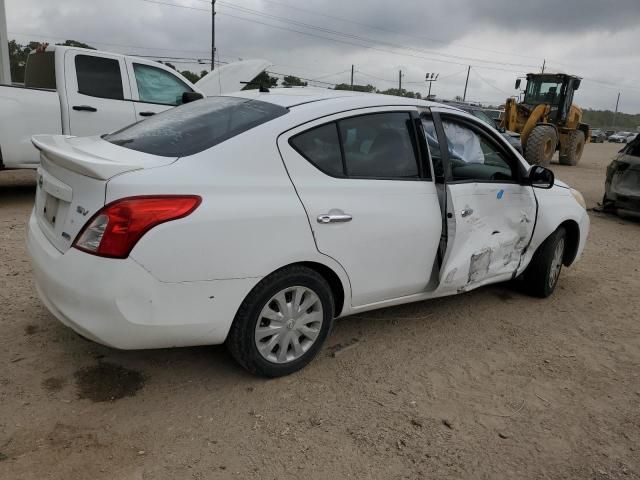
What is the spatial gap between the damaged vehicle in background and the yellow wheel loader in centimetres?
652

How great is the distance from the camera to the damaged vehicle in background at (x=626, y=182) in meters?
8.64

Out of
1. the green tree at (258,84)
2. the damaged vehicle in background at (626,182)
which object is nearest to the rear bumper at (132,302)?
the green tree at (258,84)

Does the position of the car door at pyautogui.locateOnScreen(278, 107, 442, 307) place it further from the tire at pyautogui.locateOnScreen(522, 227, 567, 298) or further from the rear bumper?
the tire at pyautogui.locateOnScreen(522, 227, 567, 298)

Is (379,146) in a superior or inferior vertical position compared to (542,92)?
inferior

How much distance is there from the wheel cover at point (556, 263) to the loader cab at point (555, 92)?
1460 cm

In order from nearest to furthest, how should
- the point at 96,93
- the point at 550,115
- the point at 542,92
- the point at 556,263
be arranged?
the point at 556,263 < the point at 96,93 < the point at 550,115 < the point at 542,92

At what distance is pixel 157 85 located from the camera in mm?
7641

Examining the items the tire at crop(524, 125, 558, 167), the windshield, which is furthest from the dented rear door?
the windshield

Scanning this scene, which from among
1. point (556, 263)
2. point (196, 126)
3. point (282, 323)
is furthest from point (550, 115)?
point (282, 323)

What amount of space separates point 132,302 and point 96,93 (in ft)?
18.3

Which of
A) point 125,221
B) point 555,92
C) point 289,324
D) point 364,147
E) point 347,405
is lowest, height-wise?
point 347,405

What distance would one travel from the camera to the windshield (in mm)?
17625

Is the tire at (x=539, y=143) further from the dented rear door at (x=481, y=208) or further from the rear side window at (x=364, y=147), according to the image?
the rear side window at (x=364, y=147)

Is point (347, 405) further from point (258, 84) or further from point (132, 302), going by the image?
point (258, 84)
